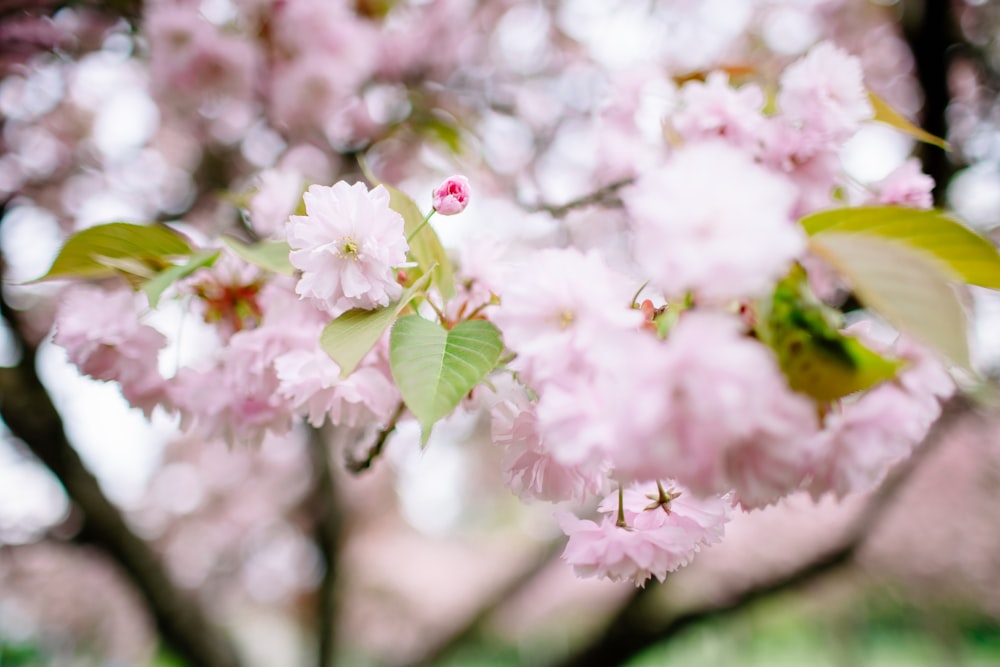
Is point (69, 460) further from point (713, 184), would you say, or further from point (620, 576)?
point (713, 184)

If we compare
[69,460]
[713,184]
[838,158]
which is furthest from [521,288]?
[69,460]

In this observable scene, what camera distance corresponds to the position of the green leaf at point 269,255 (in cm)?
68

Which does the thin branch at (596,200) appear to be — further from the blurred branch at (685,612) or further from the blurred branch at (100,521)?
the blurred branch at (685,612)

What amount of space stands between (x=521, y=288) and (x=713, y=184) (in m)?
0.16

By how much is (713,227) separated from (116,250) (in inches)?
27.9

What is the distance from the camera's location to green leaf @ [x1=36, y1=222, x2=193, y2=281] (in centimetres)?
74

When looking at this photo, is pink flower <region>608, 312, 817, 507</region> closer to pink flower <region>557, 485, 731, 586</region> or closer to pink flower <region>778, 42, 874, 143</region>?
pink flower <region>557, 485, 731, 586</region>

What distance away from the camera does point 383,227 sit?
57 centimetres

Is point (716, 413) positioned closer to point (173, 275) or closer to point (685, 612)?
point (173, 275)

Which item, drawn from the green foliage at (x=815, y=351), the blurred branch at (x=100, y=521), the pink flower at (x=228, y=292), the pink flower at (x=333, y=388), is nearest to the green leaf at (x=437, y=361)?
the pink flower at (x=333, y=388)

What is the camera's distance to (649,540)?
23.5 inches

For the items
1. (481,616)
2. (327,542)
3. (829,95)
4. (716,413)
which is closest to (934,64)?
(829,95)

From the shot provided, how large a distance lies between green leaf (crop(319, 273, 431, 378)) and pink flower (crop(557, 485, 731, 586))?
27 cm

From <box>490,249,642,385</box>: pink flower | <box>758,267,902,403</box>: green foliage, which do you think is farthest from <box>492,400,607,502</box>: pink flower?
<box>758,267,902,403</box>: green foliage
